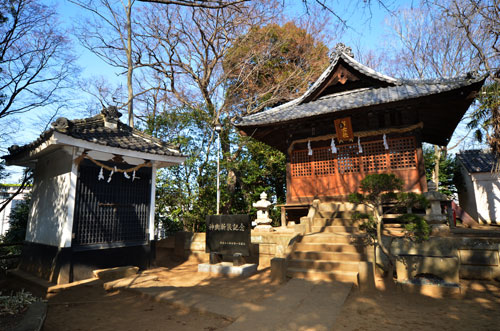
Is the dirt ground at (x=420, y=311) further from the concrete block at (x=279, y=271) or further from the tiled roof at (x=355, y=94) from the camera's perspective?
the tiled roof at (x=355, y=94)

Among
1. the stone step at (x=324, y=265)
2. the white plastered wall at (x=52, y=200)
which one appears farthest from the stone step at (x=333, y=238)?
the white plastered wall at (x=52, y=200)

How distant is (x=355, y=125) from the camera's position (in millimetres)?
11555

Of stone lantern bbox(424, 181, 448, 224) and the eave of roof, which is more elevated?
the eave of roof

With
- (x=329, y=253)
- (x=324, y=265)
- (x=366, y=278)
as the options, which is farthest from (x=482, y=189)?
(x=366, y=278)

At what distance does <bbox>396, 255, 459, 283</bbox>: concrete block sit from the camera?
236 inches

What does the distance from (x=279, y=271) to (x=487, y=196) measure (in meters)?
18.3

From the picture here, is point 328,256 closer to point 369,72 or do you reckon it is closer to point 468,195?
point 369,72

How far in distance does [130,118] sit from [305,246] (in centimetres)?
1245

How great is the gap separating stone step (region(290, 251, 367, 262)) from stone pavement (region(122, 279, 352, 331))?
1.12 m

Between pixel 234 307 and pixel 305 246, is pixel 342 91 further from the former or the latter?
pixel 234 307

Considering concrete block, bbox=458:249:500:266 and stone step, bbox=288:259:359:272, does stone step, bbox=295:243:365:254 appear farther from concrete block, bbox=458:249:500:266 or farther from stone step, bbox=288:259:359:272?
concrete block, bbox=458:249:500:266

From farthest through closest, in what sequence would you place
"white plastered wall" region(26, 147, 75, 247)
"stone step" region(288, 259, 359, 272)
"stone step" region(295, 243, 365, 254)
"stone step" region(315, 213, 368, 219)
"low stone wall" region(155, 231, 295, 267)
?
"stone step" region(315, 213, 368, 219) → "low stone wall" region(155, 231, 295, 267) → "white plastered wall" region(26, 147, 75, 247) → "stone step" region(295, 243, 365, 254) → "stone step" region(288, 259, 359, 272)

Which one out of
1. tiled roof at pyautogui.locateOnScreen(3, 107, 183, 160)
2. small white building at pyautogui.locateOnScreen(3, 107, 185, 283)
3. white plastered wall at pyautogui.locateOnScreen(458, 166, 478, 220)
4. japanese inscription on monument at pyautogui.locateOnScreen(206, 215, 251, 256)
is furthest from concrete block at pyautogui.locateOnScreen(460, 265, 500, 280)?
white plastered wall at pyautogui.locateOnScreen(458, 166, 478, 220)

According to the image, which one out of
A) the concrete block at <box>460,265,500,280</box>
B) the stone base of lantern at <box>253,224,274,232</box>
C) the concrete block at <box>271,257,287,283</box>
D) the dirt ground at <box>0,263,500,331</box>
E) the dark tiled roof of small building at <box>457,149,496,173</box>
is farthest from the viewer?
the dark tiled roof of small building at <box>457,149,496,173</box>
